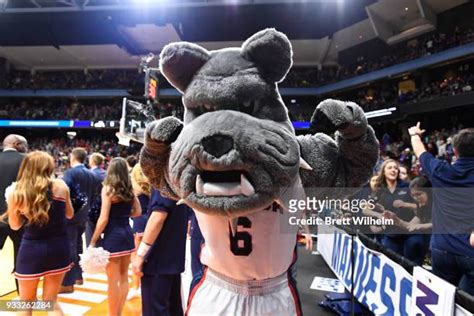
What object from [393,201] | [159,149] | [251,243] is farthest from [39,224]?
[393,201]

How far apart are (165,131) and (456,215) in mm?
2078

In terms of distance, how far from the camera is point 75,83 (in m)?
21.2

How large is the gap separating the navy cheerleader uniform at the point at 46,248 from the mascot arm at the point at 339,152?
1.96 m

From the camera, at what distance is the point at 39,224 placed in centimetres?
237

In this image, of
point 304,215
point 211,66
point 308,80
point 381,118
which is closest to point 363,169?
point 304,215

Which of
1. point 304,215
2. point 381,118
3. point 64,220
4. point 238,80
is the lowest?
point 64,220

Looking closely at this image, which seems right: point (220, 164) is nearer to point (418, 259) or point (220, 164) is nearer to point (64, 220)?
point (64, 220)

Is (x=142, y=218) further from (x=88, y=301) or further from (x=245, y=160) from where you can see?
(x=245, y=160)

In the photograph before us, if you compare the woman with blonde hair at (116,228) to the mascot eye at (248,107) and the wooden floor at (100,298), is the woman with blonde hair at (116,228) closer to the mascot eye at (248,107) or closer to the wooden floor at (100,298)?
the wooden floor at (100,298)

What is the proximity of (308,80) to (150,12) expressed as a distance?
8426 mm

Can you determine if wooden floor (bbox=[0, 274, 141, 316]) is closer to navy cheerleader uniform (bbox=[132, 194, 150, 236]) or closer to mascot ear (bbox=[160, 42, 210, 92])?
navy cheerleader uniform (bbox=[132, 194, 150, 236])

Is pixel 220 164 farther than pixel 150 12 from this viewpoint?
No

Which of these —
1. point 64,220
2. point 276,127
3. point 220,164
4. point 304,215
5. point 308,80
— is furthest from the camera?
point 308,80

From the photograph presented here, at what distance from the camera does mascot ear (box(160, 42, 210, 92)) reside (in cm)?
108
